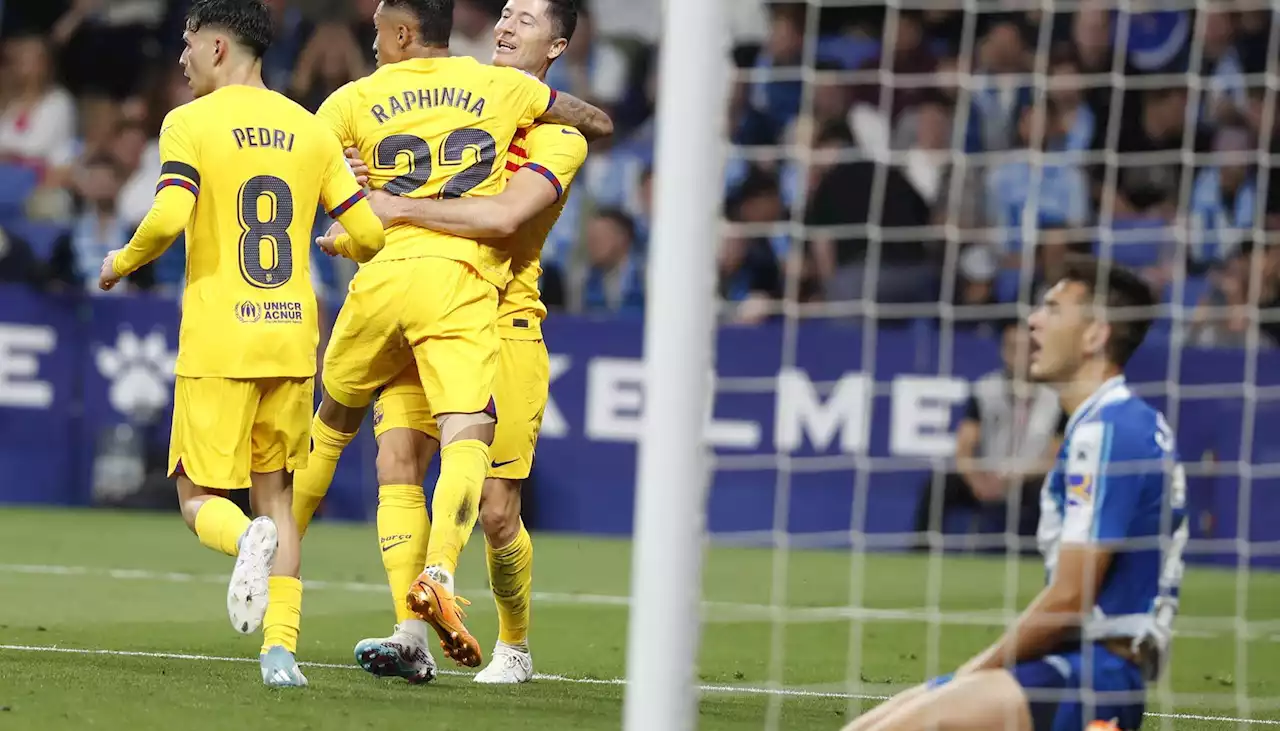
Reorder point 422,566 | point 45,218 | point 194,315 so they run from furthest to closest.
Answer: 1. point 45,218
2. point 422,566
3. point 194,315

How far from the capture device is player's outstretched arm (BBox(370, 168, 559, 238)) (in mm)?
5773

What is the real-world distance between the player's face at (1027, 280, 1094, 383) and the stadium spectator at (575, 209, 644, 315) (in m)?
7.82

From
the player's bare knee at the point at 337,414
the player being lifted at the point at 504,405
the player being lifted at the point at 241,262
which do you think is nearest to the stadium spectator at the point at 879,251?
the player being lifted at the point at 504,405

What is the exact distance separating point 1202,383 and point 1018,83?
1942 millimetres


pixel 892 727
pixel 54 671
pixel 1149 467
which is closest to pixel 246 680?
pixel 54 671

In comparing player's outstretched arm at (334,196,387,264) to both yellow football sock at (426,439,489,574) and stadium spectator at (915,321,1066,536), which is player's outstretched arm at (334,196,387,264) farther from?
stadium spectator at (915,321,1066,536)

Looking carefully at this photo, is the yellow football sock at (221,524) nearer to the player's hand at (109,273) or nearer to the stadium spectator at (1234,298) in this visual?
the player's hand at (109,273)

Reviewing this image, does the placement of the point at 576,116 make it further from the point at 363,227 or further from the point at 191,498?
the point at 191,498

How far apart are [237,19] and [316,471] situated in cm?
141

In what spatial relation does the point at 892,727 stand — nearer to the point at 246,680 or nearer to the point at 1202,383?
the point at 246,680

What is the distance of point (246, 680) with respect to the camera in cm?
566

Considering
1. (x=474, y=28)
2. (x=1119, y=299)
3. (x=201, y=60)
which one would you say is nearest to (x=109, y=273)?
(x=201, y=60)

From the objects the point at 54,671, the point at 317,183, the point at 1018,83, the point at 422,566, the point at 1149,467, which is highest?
the point at 1018,83

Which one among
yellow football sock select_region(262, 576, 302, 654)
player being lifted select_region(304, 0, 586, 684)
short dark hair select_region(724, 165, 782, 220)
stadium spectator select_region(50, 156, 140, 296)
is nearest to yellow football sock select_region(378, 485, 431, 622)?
player being lifted select_region(304, 0, 586, 684)
